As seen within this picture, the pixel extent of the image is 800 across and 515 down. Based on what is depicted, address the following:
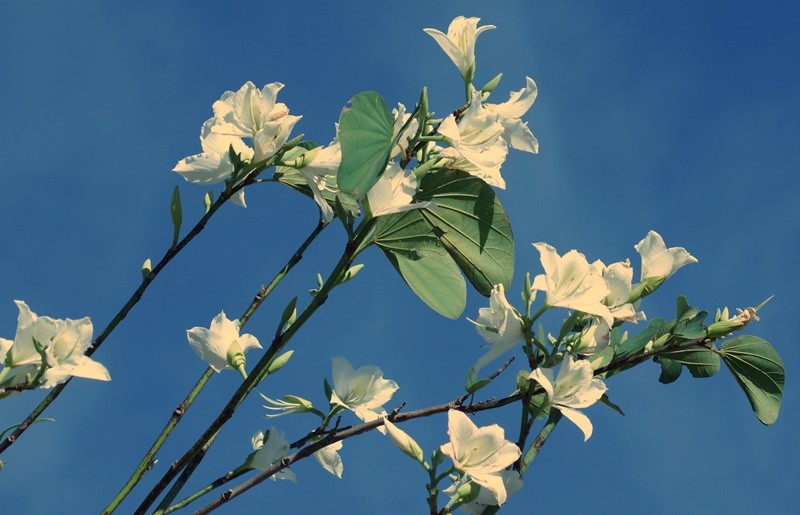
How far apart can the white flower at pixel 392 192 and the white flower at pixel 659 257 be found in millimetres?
421

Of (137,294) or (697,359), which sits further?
(697,359)

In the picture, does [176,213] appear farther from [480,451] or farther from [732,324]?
[732,324]

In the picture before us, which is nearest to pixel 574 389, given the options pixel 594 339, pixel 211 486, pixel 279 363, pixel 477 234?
pixel 594 339

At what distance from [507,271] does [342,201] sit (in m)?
0.33

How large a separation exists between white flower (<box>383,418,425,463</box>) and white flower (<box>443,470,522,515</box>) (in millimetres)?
99

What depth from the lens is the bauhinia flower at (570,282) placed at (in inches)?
48.1

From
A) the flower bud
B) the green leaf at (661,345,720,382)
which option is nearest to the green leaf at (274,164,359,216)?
the flower bud

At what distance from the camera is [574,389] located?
1175mm

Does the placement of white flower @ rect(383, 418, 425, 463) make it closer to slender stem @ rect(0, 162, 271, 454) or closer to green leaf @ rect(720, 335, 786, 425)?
slender stem @ rect(0, 162, 271, 454)

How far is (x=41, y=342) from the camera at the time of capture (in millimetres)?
1062

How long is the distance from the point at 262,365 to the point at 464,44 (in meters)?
0.58

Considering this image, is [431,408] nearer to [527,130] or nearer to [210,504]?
[210,504]

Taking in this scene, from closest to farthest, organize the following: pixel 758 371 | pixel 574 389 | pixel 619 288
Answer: pixel 574 389
pixel 619 288
pixel 758 371

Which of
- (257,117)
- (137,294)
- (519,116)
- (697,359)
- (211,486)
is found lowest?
(211,486)
